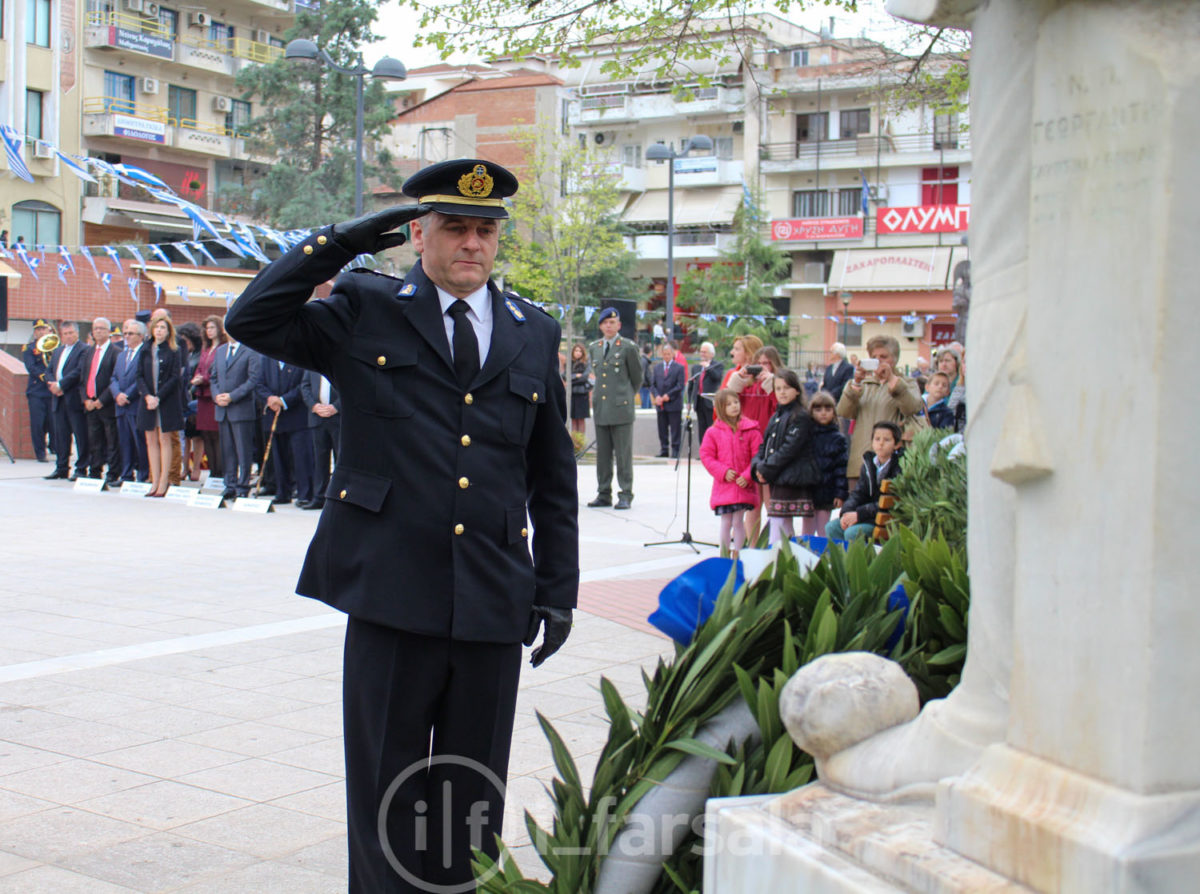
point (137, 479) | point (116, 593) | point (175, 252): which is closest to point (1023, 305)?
point (116, 593)

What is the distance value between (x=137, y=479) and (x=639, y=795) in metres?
14.4

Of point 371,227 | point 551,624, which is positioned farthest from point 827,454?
point 371,227

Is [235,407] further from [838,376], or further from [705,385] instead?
[705,385]

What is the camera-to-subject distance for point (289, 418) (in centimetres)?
1455

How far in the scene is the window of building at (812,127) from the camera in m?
57.3

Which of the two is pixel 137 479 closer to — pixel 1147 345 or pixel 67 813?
pixel 67 813

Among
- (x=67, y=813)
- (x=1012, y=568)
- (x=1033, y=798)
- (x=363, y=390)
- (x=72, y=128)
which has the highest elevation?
(x=72, y=128)

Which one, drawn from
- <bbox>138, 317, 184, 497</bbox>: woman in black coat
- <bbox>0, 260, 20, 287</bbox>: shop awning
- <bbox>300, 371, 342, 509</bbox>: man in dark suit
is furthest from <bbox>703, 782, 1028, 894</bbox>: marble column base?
<bbox>0, 260, 20, 287</bbox>: shop awning

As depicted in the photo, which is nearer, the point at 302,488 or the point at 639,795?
the point at 639,795

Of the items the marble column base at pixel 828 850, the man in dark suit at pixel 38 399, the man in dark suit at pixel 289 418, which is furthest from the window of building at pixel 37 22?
the marble column base at pixel 828 850

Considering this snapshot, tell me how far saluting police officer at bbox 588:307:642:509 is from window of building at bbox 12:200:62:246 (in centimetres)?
3339

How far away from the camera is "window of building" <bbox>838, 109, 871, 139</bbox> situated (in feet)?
185

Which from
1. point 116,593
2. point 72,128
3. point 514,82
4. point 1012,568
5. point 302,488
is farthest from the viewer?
point 514,82

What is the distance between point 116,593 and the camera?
909 centimetres
